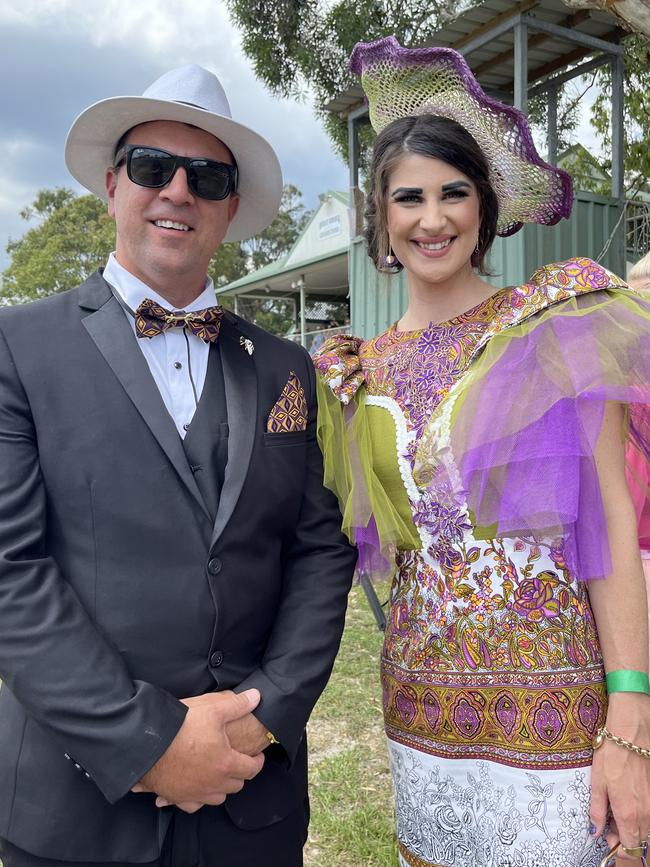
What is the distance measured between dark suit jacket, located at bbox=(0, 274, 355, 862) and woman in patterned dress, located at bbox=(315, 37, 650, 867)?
29 cm

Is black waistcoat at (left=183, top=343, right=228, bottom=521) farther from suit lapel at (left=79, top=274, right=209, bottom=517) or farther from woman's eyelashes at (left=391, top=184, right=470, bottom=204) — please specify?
woman's eyelashes at (left=391, top=184, right=470, bottom=204)

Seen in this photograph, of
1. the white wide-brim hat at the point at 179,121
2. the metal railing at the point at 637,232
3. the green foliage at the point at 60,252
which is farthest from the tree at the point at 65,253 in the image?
the white wide-brim hat at the point at 179,121

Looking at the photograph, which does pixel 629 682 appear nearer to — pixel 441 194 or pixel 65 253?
pixel 441 194

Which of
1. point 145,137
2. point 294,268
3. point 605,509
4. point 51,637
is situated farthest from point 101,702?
point 294,268

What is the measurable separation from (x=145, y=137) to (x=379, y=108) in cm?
68

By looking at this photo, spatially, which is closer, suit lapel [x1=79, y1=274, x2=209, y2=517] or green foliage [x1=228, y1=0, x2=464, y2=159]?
suit lapel [x1=79, y1=274, x2=209, y2=517]

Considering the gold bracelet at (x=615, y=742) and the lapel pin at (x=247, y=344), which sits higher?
the lapel pin at (x=247, y=344)

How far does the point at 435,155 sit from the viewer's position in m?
1.92

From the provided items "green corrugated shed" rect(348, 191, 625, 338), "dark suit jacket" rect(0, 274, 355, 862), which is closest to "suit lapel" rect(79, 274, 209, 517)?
"dark suit jacket" rect(0, 274, 355, 862)

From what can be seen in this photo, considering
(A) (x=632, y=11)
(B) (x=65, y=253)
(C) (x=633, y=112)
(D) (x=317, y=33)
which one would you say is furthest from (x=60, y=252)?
(A) (x=632, y=11)

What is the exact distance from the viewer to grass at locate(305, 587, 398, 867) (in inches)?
120

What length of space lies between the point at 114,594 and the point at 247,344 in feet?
2.32

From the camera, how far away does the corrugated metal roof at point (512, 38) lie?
659 centimetres

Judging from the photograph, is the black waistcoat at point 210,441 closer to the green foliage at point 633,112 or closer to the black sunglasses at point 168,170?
the black sunglasses at point 168,170
